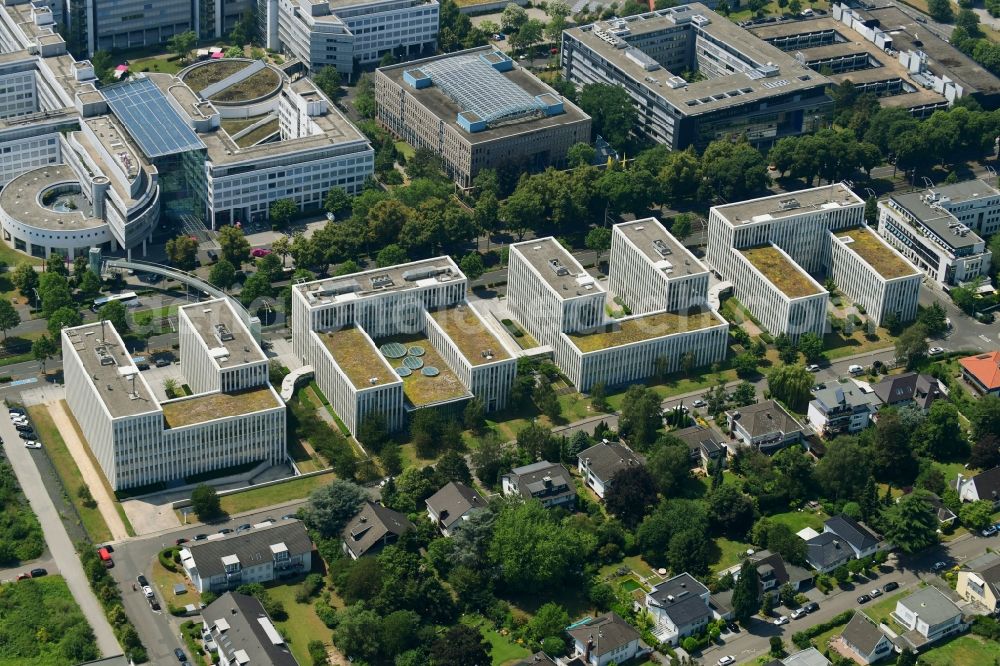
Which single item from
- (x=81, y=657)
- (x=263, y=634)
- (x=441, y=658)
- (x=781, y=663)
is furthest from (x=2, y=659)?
(x=781, y=663)

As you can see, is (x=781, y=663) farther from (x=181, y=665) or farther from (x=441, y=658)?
(x=181, y=665)

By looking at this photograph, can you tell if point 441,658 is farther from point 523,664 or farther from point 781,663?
point 781,663

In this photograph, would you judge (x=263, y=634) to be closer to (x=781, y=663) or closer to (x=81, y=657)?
(x=81, y=657)

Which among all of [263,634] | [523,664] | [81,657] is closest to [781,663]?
[523,664]

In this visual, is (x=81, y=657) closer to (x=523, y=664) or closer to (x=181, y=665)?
(x=181, y=665)

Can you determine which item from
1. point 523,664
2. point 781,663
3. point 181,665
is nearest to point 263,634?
point 181,665

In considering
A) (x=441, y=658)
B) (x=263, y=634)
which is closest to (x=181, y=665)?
(x=263, y=634)
